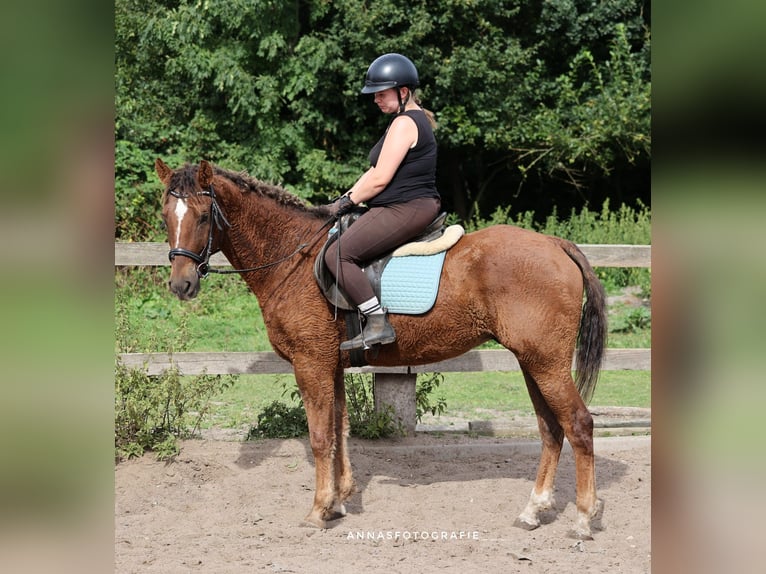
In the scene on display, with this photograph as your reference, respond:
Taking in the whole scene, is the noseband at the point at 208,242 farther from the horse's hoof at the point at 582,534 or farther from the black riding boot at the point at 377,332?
the horse's hoof at the point at 582,534

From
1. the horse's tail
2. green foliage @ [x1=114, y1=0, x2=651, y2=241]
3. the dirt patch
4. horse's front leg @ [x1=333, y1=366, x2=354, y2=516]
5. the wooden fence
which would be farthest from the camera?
green foliage @ [x1=114, y1=0, x2=651, y2=241]

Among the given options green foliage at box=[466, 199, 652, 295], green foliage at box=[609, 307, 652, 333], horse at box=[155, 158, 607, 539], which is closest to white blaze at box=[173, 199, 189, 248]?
horse at box=[155, 158, 607, 539]

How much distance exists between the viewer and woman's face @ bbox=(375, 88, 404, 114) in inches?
190

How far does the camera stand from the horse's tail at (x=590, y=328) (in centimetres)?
490

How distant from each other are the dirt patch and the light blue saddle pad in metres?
1.50

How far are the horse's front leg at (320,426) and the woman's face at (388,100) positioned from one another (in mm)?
1755

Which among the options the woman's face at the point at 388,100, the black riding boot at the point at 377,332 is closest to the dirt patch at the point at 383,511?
the black riding boot at the point at 377,332

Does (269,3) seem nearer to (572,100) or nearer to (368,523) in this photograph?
(572,100)

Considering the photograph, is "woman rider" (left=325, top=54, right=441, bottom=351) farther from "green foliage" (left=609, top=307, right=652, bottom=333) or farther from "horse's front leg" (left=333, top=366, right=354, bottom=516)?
"green foliage" (left=609, top=307, right=652, bottom=333)

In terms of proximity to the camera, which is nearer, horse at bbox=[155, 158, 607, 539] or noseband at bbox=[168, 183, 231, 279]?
noseband at bbox=[168, 183, 231, 279]

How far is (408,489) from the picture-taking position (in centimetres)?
565

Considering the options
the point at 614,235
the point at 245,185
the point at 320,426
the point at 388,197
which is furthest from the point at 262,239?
the point at 614,235
